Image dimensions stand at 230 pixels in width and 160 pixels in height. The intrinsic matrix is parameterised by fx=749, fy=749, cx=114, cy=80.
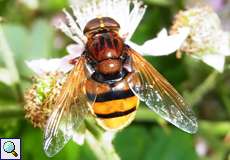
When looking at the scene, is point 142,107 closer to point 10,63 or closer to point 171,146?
point 171,146

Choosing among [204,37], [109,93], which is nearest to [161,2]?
[204,37]

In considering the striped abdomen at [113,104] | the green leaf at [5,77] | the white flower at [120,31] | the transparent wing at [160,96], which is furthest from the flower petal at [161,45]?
the green leaf at [5,77]

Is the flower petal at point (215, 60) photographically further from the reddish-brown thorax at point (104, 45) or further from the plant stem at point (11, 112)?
the plant stem at point (11, 112)

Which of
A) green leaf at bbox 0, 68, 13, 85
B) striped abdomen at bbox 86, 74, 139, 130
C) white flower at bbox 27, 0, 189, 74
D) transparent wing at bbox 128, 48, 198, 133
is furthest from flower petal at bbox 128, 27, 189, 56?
green leaf at bbox 0, 68, 13, 85

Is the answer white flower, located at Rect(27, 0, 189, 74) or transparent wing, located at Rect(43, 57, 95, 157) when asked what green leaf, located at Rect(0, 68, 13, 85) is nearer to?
white flower, located at Rect(27, 0, 189, 74)

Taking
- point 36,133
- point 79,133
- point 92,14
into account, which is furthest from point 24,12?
point 79,133
